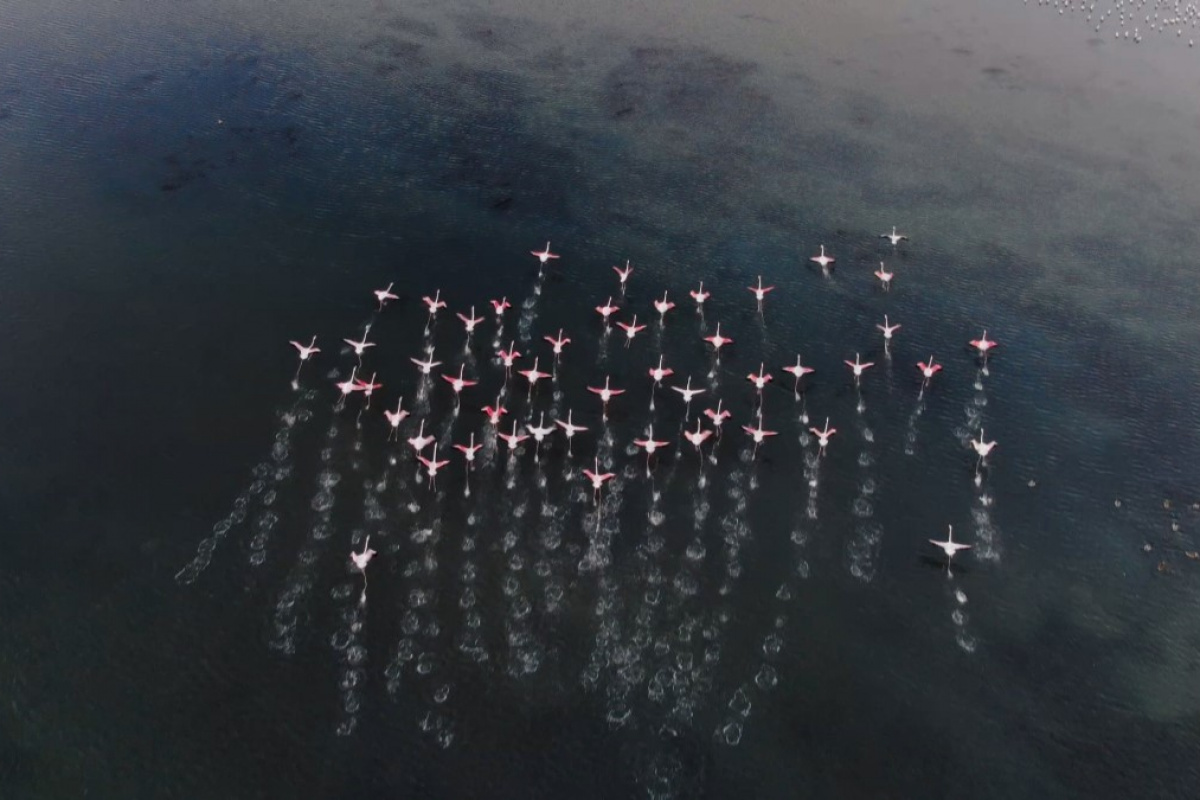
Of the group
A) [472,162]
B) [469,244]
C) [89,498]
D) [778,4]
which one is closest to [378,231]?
[469,244]

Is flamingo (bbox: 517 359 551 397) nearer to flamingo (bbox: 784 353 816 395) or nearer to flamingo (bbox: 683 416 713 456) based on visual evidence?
flamingo (bbox: 683 416 713 456)

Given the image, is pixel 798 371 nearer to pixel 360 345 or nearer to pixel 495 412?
pixel 495 412

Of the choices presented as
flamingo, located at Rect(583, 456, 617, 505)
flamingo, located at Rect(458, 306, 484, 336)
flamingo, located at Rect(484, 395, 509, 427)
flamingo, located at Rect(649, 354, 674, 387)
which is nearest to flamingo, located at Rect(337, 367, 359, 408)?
flamingo, located at Rect(484, 395, 509, 427)

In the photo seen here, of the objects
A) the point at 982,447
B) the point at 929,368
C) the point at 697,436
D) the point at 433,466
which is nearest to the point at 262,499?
the point at 433,466

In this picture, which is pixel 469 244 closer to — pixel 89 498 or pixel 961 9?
pixel 89 498

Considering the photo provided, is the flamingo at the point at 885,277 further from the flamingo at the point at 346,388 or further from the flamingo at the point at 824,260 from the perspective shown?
the flamingo at the point at 346,388
